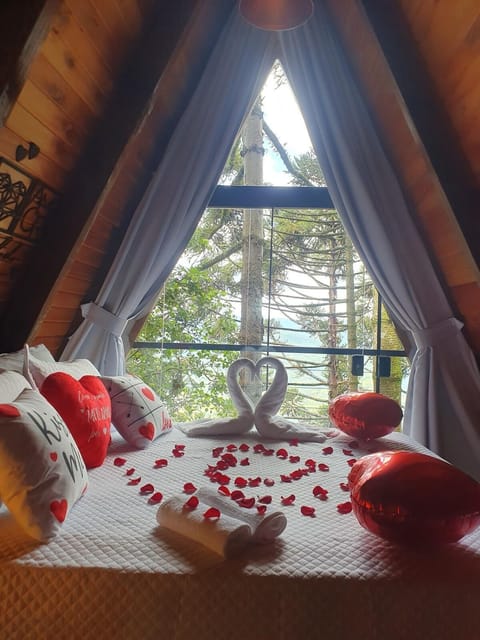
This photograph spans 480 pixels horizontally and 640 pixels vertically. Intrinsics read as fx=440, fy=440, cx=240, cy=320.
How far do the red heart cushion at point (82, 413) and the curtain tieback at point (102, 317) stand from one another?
2.74 feet

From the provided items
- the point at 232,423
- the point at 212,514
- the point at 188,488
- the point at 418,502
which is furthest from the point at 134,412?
the point at 418,502

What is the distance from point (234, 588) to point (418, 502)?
451 millimetres

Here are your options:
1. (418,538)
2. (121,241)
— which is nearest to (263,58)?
(121,241)

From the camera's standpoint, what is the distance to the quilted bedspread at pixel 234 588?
0.90 m

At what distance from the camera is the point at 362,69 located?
2.21 m

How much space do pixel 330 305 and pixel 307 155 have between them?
1005 millimetres

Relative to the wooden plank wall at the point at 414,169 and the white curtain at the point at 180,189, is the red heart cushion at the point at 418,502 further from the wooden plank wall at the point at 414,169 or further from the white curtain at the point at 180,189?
the white curtain at the point at 180,189

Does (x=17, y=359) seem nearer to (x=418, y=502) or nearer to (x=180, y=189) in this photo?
(x=180, y=189)

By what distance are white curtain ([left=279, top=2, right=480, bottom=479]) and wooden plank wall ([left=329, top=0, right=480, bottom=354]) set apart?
0.07m

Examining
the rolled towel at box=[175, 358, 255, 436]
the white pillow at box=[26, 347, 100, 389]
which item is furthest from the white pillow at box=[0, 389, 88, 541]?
the rolled towel at box=[175, 358, 255, 436]

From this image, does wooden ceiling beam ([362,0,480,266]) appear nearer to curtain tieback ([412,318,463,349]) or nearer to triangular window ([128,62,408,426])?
curtain tieback ([412,318,463,349])

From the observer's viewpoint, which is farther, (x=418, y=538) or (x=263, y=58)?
(x=263, y=58)

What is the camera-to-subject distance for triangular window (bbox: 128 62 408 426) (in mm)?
2840

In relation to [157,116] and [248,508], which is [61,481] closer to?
[248,508]
